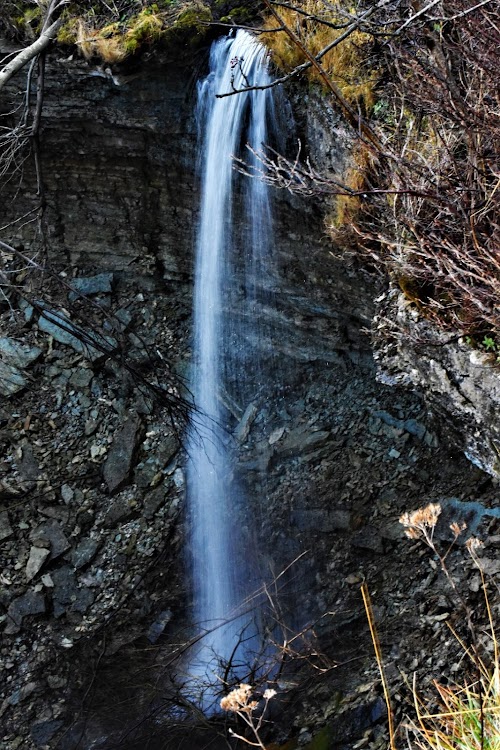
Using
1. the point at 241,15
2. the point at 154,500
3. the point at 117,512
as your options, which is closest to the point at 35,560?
the point at 117,512

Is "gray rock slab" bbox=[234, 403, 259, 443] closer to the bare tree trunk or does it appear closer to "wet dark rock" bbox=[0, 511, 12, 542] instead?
"wet dark rock" bbox=[0, 511, 12, 542]

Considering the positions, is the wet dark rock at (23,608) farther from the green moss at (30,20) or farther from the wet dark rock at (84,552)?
the green moss at (30,20)

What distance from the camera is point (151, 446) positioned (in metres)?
7.06

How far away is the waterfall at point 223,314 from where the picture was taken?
5.81 meters

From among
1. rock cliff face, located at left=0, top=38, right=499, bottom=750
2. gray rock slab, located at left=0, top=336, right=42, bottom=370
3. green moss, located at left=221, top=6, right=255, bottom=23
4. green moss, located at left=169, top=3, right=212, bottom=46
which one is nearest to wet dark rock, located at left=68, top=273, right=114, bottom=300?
rock cliff face, located at left=0, top=38, right=499, bottom=750

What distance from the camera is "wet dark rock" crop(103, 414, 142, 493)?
6.77 metres

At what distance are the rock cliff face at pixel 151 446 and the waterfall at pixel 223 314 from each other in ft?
0.59

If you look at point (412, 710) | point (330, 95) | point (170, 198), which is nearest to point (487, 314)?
point (330, 95)

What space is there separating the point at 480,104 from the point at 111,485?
5.01m

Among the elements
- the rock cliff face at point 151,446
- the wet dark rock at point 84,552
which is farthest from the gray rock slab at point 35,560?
the wet dark rock at point 84,552

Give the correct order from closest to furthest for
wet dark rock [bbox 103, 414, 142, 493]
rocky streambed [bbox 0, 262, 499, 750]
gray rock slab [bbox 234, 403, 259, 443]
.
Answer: rocky streambed [bbox 0, 262, 499, 750], wet dark rock [bbox 103, 414, 142, 493], gray rock slab [bbox 234, 403, 259, 443]

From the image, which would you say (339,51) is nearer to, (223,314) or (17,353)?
(223,314)

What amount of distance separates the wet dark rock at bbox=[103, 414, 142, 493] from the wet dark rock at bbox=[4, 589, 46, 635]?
1258 millimetres

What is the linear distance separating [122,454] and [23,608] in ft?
5.90
